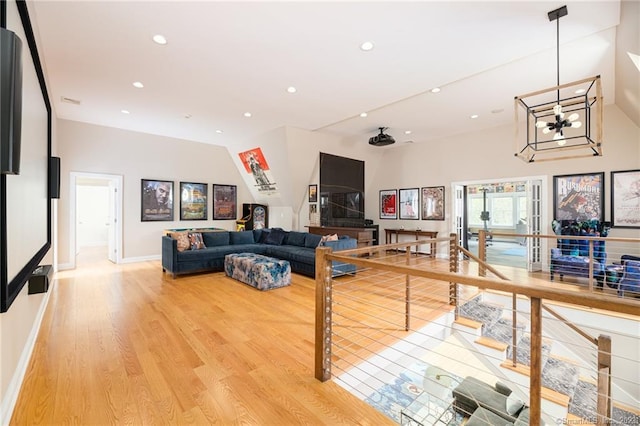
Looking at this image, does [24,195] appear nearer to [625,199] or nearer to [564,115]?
[564,115]

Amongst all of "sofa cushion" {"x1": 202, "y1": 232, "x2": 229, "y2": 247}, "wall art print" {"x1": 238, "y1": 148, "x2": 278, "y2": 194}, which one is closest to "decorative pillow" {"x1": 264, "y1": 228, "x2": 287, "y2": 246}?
"sofa cushion" {"x1": 202, "y1": 232, "x2": 229, "y2": 247}

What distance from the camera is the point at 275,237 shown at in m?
6.92

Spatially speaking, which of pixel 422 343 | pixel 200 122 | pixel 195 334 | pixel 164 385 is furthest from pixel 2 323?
pixel 200 122

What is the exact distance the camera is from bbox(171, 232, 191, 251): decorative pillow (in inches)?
215

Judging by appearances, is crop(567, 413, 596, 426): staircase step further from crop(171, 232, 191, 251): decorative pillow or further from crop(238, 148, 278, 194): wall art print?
crop(238, 148, 278, 194): wall art print

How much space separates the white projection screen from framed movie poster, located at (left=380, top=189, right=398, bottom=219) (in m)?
7.76

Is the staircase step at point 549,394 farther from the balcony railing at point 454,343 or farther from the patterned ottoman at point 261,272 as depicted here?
the patterned ottoman at point 261,272

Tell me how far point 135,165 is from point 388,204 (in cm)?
698

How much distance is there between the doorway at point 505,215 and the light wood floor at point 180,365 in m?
4.19

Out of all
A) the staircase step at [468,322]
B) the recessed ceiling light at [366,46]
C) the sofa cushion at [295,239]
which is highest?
the recessed ceiling light at [366,46]

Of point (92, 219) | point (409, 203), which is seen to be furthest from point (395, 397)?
point (92, 219)

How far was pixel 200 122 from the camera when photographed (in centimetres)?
602

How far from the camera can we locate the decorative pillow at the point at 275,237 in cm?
684

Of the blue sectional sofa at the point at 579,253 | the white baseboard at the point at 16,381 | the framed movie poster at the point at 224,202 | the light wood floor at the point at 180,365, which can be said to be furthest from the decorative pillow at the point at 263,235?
the blue sectional sofa at the point at 579,253
